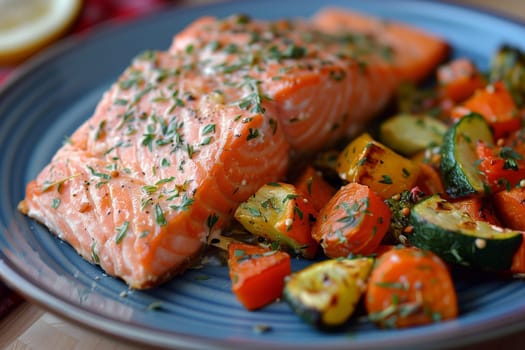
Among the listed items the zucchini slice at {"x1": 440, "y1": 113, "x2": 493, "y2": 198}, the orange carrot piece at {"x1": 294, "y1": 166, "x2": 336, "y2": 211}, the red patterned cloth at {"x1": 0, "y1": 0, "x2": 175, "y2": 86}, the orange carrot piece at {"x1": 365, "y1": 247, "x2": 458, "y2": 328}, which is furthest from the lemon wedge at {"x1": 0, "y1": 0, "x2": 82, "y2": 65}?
the orange carrot piece at {"x1": 365, "y1": 247, "x2": 458, "y2": 328}

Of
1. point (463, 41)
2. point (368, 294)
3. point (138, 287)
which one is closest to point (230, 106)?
point (138, 287)

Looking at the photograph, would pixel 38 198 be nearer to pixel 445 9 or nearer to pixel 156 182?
pixel 156 182

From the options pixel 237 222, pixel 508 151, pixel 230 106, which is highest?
pixel 230 106

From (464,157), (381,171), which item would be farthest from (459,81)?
(381,171)

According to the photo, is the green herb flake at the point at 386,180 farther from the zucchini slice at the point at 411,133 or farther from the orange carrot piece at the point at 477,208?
the zucchini slice at the point at 411,133

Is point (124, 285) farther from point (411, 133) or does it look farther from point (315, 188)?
point (411, 133)

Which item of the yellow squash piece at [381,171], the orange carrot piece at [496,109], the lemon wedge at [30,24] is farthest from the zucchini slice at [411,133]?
the lemon wedge at [30,24]

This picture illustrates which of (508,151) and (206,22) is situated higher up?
(206,22)
